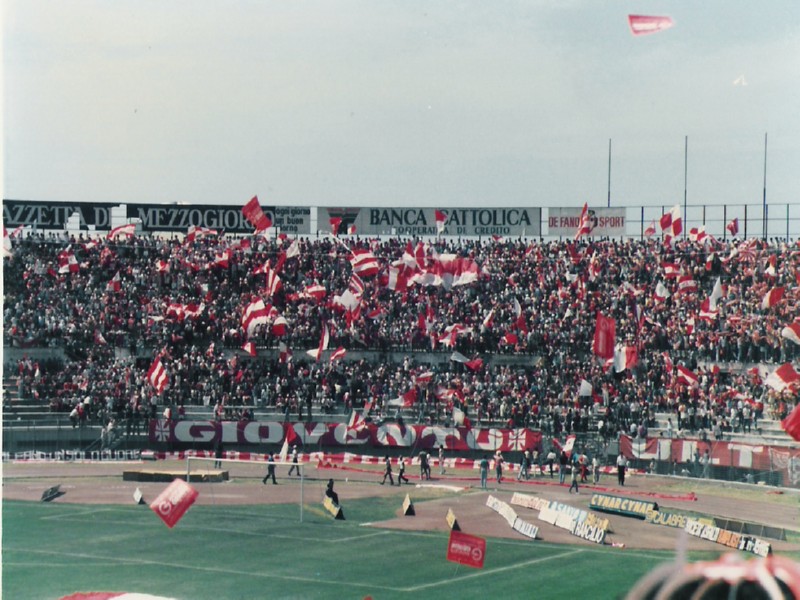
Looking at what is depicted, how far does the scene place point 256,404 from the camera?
56719 millimetres

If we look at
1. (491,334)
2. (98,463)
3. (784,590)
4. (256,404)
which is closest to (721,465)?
(491,334)

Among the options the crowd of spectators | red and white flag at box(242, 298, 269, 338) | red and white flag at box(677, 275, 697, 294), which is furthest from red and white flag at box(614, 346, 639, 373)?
red and white flag at box(242, 298, 269, 338)

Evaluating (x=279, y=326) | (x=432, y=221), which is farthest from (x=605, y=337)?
(x=432, y=221)

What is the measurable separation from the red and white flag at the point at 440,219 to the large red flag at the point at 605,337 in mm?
20035

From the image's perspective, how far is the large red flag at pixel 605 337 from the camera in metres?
52.7

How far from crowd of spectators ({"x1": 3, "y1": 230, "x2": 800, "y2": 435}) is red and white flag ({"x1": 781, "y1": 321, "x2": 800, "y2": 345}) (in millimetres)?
1431

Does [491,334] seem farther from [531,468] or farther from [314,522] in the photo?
[314,522]

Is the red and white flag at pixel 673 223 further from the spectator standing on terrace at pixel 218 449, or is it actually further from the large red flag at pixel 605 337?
the spectator standing on terrace at pixel 218 449

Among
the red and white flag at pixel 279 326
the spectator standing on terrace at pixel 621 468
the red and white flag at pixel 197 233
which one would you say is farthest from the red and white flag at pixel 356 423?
the red and white flag at pixel 197 233

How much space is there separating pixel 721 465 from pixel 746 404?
382 centimetres

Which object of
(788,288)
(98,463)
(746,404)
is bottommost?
(98,463)

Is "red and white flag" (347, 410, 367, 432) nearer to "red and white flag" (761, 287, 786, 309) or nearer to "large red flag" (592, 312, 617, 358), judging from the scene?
"large red flag" (592, 312, 617, 358)

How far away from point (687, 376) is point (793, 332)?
5.06 meters

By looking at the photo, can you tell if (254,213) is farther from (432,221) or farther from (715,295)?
(715,295)
